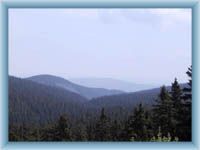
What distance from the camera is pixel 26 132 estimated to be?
931 inches

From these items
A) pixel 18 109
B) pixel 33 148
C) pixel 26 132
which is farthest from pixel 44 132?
pixel 33 148

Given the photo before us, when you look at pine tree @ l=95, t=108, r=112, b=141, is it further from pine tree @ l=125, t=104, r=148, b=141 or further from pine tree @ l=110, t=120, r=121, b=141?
pine tree @ l=125, t=104, r=148, b=141

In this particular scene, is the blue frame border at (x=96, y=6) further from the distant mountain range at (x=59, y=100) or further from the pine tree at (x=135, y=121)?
the pine tree at (x=135, y=121)

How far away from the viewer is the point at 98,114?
93.6 ft

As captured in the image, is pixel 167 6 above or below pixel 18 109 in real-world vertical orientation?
above

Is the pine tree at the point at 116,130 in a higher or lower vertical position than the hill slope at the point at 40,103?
lower

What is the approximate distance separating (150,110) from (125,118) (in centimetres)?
268

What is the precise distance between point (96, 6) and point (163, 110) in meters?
16.9

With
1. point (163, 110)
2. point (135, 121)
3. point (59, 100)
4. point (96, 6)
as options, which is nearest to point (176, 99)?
point (163, 110)

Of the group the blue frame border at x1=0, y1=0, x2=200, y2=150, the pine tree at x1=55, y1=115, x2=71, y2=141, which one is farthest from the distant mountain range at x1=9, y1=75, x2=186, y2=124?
the blue frame border at x1=0, y1=0, x2=200, y2=150

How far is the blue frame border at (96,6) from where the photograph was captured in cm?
376

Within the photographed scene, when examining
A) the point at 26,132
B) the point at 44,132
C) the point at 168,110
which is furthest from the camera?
the point at 44,132

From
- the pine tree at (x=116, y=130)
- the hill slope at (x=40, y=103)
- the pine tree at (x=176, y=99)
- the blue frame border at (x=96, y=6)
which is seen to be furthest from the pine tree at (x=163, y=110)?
the blue frame border at (x=96, y=6)

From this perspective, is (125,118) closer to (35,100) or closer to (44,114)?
(44,114)
